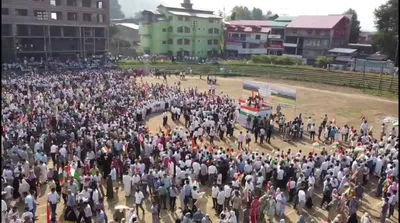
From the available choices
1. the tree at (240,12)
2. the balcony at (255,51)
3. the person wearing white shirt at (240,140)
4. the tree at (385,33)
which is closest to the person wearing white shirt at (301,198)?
the person wearing white shirt at (240,140)

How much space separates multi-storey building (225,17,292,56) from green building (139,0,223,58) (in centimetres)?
326

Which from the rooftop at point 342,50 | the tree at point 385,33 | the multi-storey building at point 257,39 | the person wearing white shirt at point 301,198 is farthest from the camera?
the multi-storey building at point 257,39

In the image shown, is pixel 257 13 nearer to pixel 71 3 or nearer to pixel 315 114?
pixel 71 3

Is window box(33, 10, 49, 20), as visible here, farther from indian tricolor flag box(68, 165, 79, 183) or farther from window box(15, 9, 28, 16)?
indian tricolor flag box(68, 165, 79, 183)

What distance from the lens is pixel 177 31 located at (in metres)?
53.8

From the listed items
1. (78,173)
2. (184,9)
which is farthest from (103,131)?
(184,9)

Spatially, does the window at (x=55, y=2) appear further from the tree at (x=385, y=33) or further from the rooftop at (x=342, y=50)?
the tree at (x=385, y=33)

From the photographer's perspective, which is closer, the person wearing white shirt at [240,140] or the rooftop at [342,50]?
the person wearing white shirt at [240,140]

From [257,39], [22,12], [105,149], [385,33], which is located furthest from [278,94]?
[257,39]

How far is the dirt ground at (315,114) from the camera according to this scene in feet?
36.3

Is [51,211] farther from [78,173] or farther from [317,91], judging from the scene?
[317,91]

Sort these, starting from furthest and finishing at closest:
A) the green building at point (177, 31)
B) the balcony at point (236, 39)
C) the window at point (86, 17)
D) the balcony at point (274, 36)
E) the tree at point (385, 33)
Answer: the balcony at point (236, 39) → the balcony at point (274, 36) → the green building at point (177, 31) → the window at point (86, 17) → the tree at point (385, 33)

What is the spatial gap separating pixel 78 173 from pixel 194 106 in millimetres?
10435

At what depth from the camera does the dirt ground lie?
1105 cm
